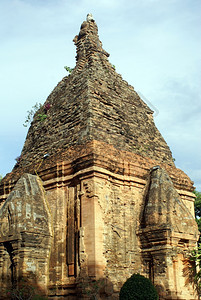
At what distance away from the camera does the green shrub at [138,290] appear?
8.90 meters

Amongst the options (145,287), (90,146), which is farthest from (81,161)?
(145,287)

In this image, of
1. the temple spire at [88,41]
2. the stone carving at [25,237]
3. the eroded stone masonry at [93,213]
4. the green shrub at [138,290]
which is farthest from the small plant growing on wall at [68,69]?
the green shrub at [138,290]

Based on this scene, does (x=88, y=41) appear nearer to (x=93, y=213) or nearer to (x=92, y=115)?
(x=92, y=115)

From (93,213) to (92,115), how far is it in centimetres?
348

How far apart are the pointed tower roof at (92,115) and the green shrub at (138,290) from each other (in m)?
4.38

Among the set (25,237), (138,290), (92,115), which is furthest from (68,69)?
(138,290)

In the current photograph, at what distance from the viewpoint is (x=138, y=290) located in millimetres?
8977

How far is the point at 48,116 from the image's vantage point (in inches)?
568

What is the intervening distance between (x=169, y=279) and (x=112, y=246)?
1.76 meters

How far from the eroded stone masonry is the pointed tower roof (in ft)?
0.17

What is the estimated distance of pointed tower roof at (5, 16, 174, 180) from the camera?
1233cm

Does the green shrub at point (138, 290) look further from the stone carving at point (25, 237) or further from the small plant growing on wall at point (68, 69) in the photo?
the small plant growing on wall at point (68, 69)

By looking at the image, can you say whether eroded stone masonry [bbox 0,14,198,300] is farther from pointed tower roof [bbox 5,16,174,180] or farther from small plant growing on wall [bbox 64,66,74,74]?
small plant growing on wall [bbox 64,66,74,74]

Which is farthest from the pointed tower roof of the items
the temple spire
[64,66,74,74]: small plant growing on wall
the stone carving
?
the stone carving
